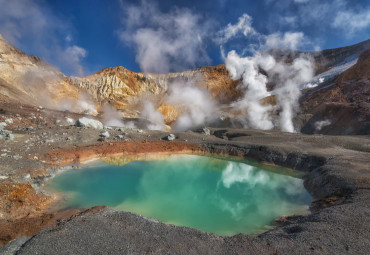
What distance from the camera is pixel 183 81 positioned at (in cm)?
7169

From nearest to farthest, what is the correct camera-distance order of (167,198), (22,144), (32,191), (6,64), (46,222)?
1. (46,222)
2. (32,191)
3. (167,198)
4. (22,144)
5. (6,64)

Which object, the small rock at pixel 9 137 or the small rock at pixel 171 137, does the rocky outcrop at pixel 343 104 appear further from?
the small rock at pixel 9 137

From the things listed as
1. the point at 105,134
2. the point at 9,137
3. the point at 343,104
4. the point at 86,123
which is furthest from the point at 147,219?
the point at 343,104

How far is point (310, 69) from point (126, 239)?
258ft

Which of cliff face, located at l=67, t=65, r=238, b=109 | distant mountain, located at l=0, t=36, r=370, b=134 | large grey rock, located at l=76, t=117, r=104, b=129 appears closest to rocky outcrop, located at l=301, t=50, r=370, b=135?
distant mountain, located at l=0, t=36, r=370, b=134

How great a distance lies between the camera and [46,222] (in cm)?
923

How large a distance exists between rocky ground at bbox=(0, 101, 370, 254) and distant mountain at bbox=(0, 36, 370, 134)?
14.4 m

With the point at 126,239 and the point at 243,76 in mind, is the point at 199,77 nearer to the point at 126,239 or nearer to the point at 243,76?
the point at 243,76

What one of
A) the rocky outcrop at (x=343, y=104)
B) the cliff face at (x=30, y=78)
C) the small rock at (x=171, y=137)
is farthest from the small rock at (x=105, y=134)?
the rocky outcrop at (x=343, y=104)

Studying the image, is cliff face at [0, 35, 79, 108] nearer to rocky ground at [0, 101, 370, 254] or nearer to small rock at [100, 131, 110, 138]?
rocky ground at [0, 101, 370, 254]

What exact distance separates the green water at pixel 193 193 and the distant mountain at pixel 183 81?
2326 cm

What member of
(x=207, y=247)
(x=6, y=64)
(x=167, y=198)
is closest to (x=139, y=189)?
(x=167, y=198)

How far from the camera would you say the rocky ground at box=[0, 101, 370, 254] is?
6.50m

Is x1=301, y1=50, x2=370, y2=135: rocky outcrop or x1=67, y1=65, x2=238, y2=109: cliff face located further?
x1=67, y1=65, x2=238, y2=109: cliff face
